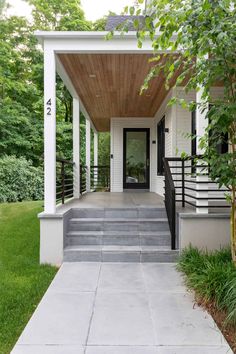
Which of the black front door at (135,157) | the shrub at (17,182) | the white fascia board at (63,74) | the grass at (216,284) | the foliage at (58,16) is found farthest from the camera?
the foliage at (58,16)

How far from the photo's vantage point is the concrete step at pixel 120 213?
5.63 m

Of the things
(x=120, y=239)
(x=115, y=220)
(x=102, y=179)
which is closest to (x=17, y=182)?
(x=102, y=179)

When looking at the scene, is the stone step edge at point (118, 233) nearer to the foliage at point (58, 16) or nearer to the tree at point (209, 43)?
the tree at point (209, 43)

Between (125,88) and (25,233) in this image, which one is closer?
(25,233)

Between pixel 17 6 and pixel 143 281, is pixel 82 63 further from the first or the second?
pixel 17 6

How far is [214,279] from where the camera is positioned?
3.36 m

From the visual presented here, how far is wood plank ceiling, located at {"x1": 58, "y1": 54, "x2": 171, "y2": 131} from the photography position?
5484 millimetres

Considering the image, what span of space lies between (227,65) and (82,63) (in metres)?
3.15

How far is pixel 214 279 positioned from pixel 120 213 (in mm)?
2534

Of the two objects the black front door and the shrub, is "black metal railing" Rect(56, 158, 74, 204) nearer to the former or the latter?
the black front door

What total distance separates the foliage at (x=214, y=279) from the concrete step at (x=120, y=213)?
4.81 ft

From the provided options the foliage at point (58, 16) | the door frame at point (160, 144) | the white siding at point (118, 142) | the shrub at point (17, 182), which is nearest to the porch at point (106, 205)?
the door frame at point (160, 144)

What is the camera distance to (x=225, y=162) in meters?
3.38

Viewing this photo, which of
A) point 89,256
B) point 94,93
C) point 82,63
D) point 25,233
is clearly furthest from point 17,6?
point 89,256
